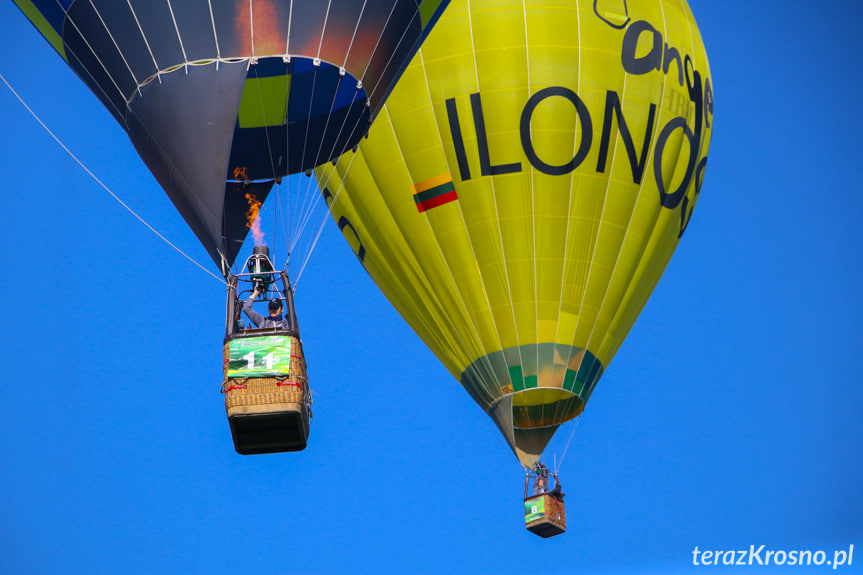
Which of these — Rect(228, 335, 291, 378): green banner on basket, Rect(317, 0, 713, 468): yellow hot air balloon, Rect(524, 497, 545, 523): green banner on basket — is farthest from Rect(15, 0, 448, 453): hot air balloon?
Rect(524, 497, 545, 523): green banner on basket

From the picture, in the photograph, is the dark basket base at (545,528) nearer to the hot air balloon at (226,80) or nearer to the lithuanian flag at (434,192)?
the lithuanian flag at (434,192)

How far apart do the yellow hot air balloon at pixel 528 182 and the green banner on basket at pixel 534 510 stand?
80 cm

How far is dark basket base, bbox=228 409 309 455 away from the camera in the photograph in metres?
10.7

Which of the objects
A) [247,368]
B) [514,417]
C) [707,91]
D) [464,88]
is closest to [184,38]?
[247,368]

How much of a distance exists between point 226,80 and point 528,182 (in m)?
4.82

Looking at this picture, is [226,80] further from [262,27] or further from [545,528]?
[545,528]

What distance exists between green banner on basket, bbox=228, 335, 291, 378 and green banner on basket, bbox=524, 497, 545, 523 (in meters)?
5.11

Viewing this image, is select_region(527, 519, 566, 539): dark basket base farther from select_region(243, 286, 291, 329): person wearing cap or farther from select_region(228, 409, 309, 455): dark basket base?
select_region(243, 286, 291, 329): person wearing cap

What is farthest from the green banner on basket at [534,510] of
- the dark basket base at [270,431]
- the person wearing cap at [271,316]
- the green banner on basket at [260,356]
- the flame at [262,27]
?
the flame at [262,27]

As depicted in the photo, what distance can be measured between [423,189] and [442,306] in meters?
1.28

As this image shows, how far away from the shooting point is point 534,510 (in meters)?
15.0

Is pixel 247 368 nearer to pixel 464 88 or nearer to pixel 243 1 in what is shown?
pixel 243 1

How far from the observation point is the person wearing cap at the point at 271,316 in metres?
10.9

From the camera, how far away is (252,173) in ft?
42.4
